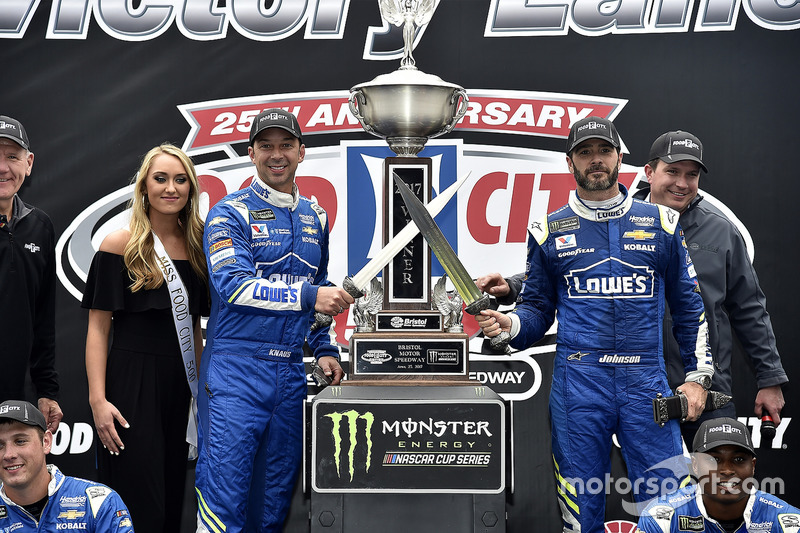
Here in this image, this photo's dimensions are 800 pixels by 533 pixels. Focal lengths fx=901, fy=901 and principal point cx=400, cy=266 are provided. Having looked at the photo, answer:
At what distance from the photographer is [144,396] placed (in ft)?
9.12

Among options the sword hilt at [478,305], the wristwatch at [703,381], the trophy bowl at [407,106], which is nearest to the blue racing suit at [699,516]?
the wristwatch at [703,381]

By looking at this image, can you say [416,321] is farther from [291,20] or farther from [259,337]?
[291,20]

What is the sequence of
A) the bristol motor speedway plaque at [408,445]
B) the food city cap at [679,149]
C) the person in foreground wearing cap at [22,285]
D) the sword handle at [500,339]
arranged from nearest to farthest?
the bristol motor speedway plaque at [408,445] → the sword handle at [500,339] → the person in foreground wearing cap at [22,285] → the food city cap at [679,149]

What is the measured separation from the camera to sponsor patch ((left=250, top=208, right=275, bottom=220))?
2793 millimetres

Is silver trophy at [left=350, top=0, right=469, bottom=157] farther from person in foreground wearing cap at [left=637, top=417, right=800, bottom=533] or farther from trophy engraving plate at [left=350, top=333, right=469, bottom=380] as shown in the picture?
person in foreground wearing cap at [left=637, top=417, right=800, bottom=533]

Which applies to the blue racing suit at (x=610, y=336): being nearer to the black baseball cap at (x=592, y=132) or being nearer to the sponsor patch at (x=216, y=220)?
the black baseball cap at (x=592, y=132)

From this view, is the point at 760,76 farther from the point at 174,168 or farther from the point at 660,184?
the point at 174,168

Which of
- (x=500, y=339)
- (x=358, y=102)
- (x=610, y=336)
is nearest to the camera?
(x=610, y=336)

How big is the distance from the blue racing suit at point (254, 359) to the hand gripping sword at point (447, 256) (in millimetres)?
364

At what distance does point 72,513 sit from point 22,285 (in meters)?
0.80

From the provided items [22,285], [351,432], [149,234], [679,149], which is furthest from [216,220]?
[679,149]

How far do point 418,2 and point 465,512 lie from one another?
166 cm

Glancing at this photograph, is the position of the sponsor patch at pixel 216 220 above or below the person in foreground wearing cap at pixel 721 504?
above

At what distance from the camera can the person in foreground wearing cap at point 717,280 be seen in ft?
10.5
